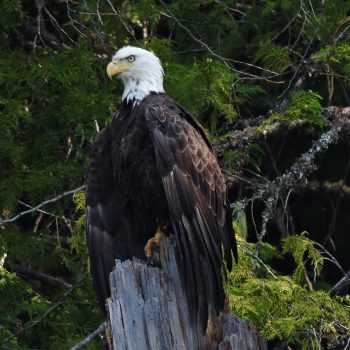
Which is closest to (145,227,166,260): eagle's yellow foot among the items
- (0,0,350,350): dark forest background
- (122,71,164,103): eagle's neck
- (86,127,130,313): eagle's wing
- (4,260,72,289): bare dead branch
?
(86,127,130,313): eagle's wing

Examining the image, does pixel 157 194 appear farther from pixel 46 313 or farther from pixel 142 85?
pixel 46 313

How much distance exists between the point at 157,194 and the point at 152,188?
0.04 metres

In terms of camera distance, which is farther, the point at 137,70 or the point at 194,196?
the point at 137,70

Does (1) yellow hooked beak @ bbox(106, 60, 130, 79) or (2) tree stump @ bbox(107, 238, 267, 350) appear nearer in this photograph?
(2) tree stump @ bbox(107, 238, 267, 350)

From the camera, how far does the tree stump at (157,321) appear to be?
455cm

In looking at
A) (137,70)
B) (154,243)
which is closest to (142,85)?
(137,70)

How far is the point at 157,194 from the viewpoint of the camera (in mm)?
5961

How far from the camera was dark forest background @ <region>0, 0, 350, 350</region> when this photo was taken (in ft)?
20.0

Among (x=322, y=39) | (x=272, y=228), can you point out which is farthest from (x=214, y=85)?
(x=272, y=228)

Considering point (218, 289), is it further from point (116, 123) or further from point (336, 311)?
point (116, 123)

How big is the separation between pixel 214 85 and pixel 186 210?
3.35 feet

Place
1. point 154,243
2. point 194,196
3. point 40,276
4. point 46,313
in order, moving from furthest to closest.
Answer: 1. point 40,276
2. point 46,313
3. point 154,243
4. point 194,196

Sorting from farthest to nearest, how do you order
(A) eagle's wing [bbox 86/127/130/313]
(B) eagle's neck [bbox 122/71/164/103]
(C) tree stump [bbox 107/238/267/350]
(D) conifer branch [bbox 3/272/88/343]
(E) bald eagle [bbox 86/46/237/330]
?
(D) conifer branch [bbox 3/272/88/343] < (B) eagle's neck [bbox 122/71/164/103] < (A) eagle's wing [bbox 86/127/130/313] < (E) bald eagle [bbox 86/46/237/330] < (C) tree stump [bbox 107/238/267/350]

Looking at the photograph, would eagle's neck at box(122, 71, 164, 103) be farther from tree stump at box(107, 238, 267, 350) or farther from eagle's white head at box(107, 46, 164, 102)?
tree stump at box(107, 238, 267, 350)
